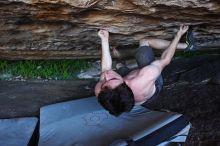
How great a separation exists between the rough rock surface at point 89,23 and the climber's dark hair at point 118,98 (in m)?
0.77

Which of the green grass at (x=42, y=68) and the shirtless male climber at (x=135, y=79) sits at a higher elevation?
the shirtless male climber at (x=135, y=79)

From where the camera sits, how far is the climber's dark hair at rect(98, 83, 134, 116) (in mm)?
4070

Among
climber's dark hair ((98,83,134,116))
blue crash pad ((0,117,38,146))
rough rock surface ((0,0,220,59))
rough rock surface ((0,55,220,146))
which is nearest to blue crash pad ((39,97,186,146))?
blue crash pad ((0,117,38,146))

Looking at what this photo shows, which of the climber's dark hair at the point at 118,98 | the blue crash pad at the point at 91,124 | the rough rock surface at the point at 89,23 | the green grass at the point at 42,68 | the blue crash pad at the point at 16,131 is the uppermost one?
the rough rock surface at the point at 89,23

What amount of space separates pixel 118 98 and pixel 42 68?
220 cm

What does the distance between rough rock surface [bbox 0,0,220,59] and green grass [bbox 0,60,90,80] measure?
0.30m

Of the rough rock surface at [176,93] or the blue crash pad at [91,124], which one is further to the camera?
the rough rock surface at [176,93]

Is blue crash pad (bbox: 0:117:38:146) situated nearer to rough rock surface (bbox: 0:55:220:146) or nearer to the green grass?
rough rock surface (bbox: 0:55:220:146)

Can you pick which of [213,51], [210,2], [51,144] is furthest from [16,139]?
[213,51]

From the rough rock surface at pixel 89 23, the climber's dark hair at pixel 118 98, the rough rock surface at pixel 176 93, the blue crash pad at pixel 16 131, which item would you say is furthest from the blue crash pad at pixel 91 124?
the rough rock surface at pixel 89 23

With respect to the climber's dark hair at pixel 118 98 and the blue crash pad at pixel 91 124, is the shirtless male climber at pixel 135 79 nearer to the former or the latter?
the climber's dark hair at pixel 118 98

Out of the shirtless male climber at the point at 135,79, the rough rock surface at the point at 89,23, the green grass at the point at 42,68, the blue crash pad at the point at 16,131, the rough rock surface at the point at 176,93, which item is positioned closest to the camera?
the rough rock surface at the point at 89,23

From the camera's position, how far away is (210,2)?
399cm

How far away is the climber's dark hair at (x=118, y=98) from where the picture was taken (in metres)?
4.07
